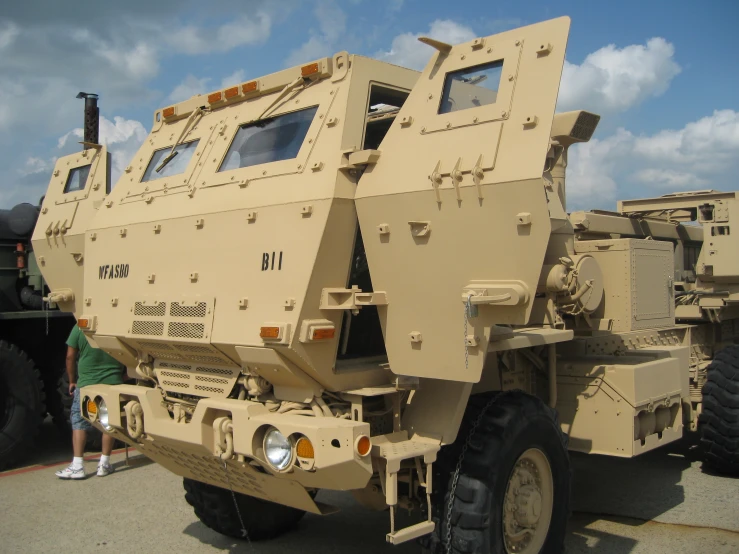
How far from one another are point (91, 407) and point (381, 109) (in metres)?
2.94

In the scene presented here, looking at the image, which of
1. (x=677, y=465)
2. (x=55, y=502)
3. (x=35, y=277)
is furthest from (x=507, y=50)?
(x=35, y=277)

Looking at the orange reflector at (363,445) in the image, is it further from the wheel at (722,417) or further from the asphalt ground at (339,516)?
the wheel at (722,417)

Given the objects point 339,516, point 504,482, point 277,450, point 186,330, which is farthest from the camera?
point 339,516

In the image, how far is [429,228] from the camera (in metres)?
4.25

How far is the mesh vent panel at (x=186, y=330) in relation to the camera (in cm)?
478

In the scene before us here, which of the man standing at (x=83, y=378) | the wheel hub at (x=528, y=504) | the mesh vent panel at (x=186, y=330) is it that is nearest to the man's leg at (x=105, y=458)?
the man standing at (x=83, y=378)

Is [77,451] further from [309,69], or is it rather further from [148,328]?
[309,69]

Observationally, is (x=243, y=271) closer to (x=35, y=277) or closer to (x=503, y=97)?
(x=503, y=97)

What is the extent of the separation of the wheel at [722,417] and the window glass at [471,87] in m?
4.15

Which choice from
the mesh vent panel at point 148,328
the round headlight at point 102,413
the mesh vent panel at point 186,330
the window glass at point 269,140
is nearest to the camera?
the mesh vent panel at point 186,330

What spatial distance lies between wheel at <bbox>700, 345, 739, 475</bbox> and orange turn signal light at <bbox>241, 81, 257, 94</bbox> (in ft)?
15.7

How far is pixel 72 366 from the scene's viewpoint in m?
8.35

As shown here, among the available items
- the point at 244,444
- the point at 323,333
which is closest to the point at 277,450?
the point at 244,444

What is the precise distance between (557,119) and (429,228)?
5.64 ft
